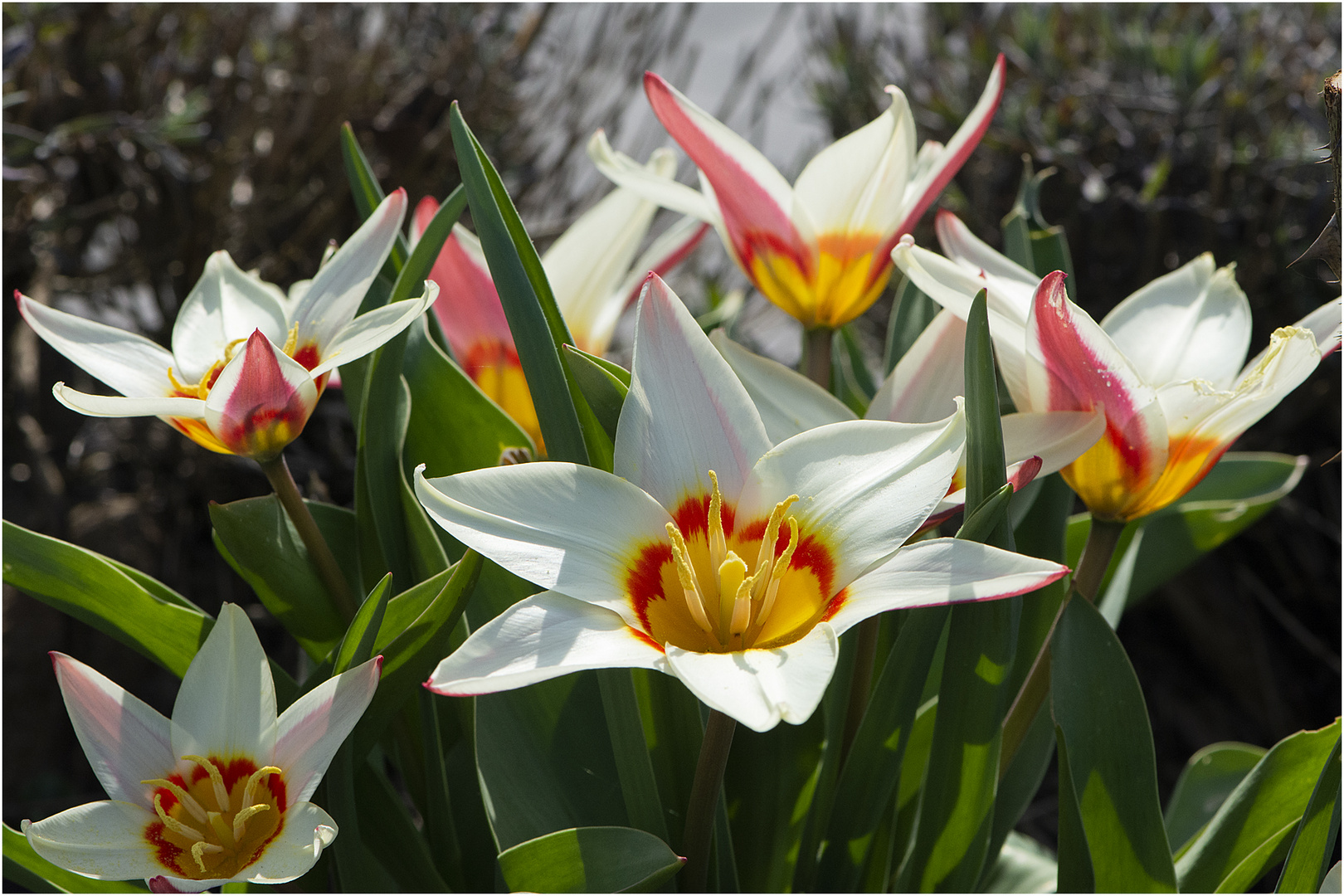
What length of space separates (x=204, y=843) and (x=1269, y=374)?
504 millimetres

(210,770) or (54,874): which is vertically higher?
(210,770)

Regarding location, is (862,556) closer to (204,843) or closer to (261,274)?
(204,843)

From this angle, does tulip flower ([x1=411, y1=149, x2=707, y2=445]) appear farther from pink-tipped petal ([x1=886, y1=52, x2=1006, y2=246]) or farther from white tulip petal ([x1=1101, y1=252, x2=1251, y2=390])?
white tulip petal ([x1=1101, y1=252, x2=1251, y2=390])

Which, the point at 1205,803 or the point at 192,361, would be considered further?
the point at 1205,803

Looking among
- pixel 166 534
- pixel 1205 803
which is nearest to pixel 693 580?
pixel 1205 803

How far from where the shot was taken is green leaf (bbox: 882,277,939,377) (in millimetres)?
675

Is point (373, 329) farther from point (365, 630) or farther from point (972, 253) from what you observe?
point (972, 253)

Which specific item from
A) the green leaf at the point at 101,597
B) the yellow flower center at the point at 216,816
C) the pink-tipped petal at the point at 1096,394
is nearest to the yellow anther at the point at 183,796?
the yellow flower center at the point at 216,816

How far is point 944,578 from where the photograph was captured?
33cm

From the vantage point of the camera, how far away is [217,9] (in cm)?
168

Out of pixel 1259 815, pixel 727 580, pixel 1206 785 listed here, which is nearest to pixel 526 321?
pixel 727 580

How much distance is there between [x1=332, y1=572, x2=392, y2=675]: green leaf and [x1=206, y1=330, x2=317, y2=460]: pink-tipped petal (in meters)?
0.10

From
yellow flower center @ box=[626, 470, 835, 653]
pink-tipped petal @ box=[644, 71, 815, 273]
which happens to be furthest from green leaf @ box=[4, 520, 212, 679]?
pink-tipped petal @ box=[644, 71, 815, 273]

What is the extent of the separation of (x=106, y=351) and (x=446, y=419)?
0.18m
